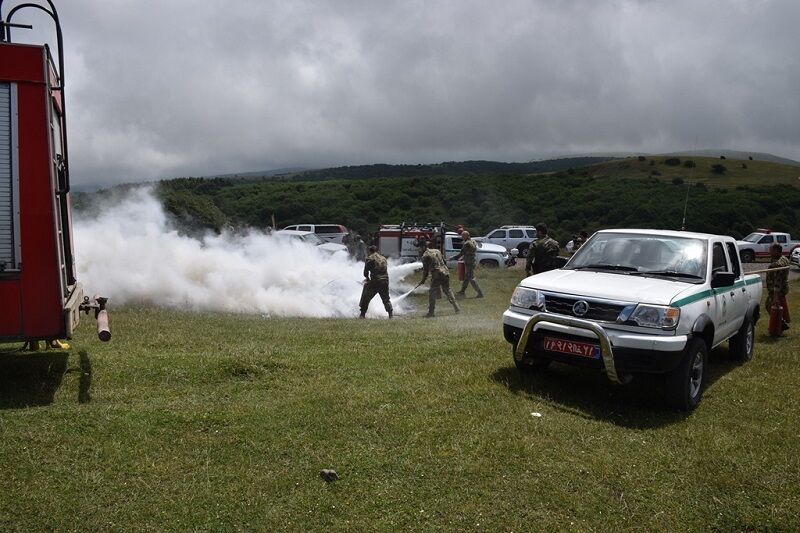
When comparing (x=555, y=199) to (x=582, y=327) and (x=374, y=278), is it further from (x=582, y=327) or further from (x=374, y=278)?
(x=582, y=327)

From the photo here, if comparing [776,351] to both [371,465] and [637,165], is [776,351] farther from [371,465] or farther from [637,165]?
[637,165]

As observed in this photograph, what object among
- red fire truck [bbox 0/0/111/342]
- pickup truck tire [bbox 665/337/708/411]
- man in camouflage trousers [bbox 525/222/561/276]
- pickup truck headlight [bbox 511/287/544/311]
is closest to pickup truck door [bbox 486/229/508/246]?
man in camouflage trousers [bbox 525/222/561/276]

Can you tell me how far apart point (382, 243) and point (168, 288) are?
43.8 feet

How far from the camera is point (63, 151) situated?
250 inches

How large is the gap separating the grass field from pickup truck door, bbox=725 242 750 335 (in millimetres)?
696

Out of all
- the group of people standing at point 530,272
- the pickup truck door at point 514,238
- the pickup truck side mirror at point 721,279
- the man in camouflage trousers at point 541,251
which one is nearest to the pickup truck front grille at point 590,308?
the pickup truck side mirror at point 721,279

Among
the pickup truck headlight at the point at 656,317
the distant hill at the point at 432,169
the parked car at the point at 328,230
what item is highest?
the distant hill at the point at 432,169

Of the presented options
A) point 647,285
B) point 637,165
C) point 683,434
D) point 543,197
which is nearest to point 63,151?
point 647,285

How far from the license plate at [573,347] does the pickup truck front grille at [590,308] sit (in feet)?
1.01

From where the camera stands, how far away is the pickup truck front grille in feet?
19.9

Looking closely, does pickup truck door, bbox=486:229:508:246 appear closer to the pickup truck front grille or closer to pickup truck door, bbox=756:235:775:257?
pickup truck door, bbox=756:235:775:257

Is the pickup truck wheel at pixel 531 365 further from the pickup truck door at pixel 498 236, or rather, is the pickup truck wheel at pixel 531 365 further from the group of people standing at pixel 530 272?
the pickup truck door at pixel 498 236

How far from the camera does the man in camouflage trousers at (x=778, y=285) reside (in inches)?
433

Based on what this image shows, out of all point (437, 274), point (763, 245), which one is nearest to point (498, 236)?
point (763, 245)
